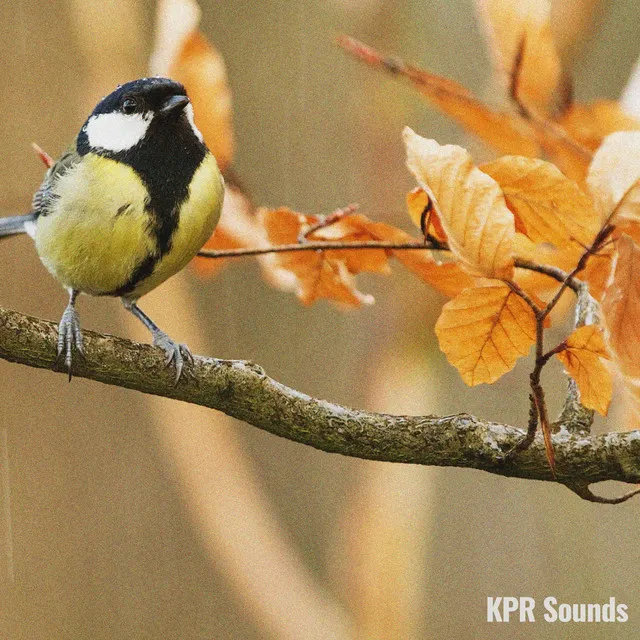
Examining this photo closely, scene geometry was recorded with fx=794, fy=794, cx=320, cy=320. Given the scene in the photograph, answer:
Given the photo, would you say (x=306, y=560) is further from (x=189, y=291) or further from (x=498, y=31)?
(x=498, y=31)

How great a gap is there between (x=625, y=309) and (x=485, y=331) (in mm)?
62

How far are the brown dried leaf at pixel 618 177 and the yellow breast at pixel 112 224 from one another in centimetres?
29

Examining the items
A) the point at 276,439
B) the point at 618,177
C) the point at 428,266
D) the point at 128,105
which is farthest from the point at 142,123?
the point at 276,439

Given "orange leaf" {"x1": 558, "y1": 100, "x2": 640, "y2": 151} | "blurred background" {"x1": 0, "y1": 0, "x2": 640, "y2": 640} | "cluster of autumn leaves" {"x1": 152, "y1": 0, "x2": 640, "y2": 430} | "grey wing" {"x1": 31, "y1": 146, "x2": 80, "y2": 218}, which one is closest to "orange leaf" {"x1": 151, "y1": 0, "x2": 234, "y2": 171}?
"cluster of autumn leaves" {"x1": 152, "y1": 0, "x2": 640, "y2": 430}

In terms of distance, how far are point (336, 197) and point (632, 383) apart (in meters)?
0.96

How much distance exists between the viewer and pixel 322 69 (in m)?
1.23

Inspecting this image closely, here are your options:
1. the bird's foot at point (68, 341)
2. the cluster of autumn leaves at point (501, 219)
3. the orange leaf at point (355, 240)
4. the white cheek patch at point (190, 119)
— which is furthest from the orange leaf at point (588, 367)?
the white cheek patch at point (190, 119)

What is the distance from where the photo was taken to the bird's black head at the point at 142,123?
53 cm

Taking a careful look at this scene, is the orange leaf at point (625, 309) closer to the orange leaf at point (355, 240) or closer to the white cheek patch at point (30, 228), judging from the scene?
the orange leaf at point (355, 240)

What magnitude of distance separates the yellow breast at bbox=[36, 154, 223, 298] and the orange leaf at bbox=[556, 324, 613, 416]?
0.87 ft

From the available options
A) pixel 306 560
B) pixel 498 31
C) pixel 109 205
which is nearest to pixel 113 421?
pixel 306 560

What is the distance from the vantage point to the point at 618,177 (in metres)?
0.26

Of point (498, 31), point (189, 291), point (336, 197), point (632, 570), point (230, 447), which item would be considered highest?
point (336, 197)

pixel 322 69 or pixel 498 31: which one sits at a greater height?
pixel 322 69
